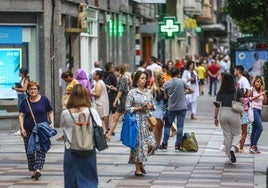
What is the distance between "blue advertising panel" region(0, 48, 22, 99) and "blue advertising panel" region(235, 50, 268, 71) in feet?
35.0

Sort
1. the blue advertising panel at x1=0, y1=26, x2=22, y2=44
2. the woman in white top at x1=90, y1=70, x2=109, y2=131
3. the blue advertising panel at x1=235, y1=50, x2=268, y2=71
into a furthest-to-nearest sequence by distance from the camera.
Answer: the blue advertising panel at x1=235, y1=50, x2=268, y2=71, the blue advertising panel at x1=0, y1=26, x2=22, y2=44, the woman in white top at x1=90, y1=70, x2=109, y2=131

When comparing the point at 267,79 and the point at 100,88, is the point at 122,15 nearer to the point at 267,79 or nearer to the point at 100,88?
the point at 267,79

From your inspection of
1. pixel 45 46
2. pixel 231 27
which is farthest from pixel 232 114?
pixel 231 27

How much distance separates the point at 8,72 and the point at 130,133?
36.8 feet

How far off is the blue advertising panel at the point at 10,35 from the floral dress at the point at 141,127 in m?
10.4

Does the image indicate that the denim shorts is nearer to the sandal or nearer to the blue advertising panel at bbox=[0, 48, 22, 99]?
the sandal

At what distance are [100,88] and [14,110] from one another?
4.54 metres

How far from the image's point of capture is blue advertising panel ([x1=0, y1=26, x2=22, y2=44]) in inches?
1054

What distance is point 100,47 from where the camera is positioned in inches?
1410

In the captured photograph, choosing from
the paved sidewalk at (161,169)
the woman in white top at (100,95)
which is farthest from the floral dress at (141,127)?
the woman in white top at (100,95)

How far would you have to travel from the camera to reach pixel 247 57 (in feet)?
115

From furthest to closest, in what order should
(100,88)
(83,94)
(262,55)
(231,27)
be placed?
(231,27) → (262,55) → (100,88) → (83,94)

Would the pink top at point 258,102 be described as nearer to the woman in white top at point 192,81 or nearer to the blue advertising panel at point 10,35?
the blue advertising panel at point 10,35

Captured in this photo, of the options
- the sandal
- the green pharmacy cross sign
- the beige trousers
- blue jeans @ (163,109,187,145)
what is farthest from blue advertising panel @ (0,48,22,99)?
the green pharmacy cross sign
